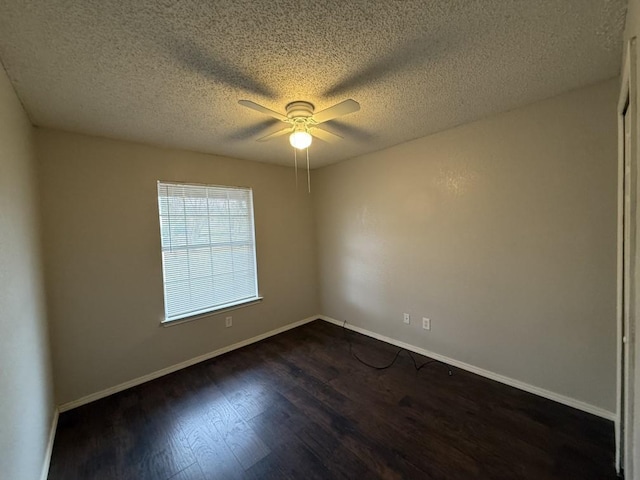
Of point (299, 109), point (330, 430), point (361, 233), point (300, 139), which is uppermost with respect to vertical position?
point (299, 109)

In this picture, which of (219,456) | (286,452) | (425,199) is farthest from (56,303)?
(425,199)

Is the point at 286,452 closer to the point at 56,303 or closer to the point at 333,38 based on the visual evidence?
the point at 56,303

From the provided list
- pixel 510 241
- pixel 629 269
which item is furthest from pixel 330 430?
pixel 510 241

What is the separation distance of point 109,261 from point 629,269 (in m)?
3.58

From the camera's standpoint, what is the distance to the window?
9.14 ft

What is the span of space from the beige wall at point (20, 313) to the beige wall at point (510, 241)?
9.86ft

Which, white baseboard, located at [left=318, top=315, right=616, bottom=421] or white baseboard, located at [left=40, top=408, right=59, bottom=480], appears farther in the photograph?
white baseboard, located at [left=318, top=315, right=616, bottom=421]

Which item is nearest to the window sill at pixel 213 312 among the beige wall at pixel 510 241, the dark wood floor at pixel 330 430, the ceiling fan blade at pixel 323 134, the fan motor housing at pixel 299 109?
the dark wood floor at pixel 330 430

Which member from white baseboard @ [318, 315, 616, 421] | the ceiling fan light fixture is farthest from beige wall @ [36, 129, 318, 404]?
white baseboard @ [318, 315, 616, 421]

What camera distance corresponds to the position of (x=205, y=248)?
3.05 m

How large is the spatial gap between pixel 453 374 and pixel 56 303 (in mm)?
3555

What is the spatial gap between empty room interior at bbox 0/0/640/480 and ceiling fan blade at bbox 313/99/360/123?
3cm

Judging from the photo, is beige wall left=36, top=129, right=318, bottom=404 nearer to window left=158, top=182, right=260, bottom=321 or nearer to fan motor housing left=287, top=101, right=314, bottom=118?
window left=158, top=182, right=260, bottom=321

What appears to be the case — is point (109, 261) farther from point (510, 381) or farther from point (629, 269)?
point (510, 381)
